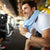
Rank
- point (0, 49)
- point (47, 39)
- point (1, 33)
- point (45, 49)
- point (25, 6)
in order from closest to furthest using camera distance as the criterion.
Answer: point (47, 39), point (45, 49), point (25, 6), point (0, 49), point (1, 33)

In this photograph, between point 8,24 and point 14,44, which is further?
point 8,24

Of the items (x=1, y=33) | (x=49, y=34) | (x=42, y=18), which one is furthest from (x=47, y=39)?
(x=1, y=33)

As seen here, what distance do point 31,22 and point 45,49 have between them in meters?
0.36

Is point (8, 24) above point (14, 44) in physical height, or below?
above

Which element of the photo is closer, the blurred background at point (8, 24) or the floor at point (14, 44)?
the floor at point (14, 44)

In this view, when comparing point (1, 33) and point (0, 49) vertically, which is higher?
point (1, 33)

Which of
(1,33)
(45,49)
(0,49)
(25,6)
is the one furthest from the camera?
(1,33)

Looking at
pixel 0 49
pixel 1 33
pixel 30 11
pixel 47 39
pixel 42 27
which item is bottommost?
pixel 0 49

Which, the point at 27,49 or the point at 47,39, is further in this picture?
the point at 27,49

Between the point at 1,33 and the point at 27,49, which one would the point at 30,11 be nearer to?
the point at 27,49

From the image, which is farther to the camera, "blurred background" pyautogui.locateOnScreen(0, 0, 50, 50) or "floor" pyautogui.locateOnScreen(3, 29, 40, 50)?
"blurred background" pyautogui.locateOnScreen(0, 0, 50, 50)

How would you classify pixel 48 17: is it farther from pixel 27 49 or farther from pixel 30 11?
pixel 27 49

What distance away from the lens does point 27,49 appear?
1439mm

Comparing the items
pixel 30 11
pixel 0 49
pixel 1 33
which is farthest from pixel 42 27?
pixel 1 33
